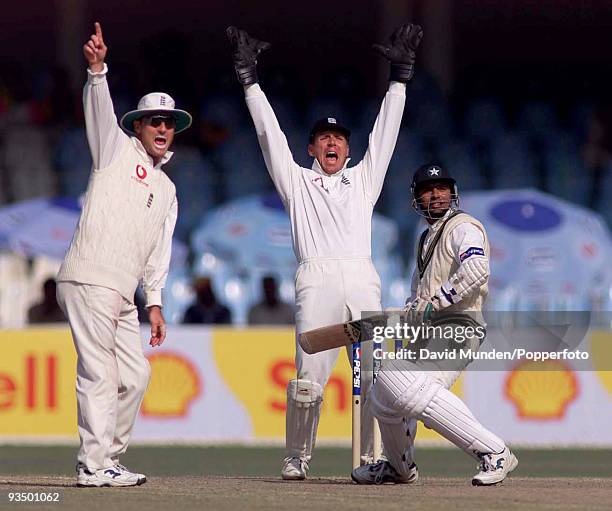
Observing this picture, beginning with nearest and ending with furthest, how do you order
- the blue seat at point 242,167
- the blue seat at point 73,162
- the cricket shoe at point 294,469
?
1. the cricket shoe at point 294,469
2. the blue seat at point 73,162
3. the blue seat at point 242,167

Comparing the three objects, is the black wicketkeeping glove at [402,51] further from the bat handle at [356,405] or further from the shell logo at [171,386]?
the shell logo at [171,386]

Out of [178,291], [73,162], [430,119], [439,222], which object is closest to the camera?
[439,222]

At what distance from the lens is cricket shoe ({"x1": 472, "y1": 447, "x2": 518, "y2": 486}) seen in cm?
745

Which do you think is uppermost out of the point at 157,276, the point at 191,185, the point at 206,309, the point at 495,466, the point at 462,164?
the point at 462,164

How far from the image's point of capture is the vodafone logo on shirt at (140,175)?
7664mm

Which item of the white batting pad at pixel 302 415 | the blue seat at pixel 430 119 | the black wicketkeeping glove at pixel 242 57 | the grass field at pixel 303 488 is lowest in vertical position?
the grass field at pixel 303 488

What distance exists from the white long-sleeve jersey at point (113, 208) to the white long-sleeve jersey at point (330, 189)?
925 mm

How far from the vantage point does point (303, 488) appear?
24.7 ft

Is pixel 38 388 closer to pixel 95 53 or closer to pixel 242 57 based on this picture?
pixel 242 57

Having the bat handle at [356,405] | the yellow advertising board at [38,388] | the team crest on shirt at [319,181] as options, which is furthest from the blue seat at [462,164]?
the bat handle at [356,405]

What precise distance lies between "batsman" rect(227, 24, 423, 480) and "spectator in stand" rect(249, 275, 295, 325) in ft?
19.9

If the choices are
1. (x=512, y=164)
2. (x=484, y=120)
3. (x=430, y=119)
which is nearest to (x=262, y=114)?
(x=512, y=164)

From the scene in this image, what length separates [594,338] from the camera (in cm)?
1329

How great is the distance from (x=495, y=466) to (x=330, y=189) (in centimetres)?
190
